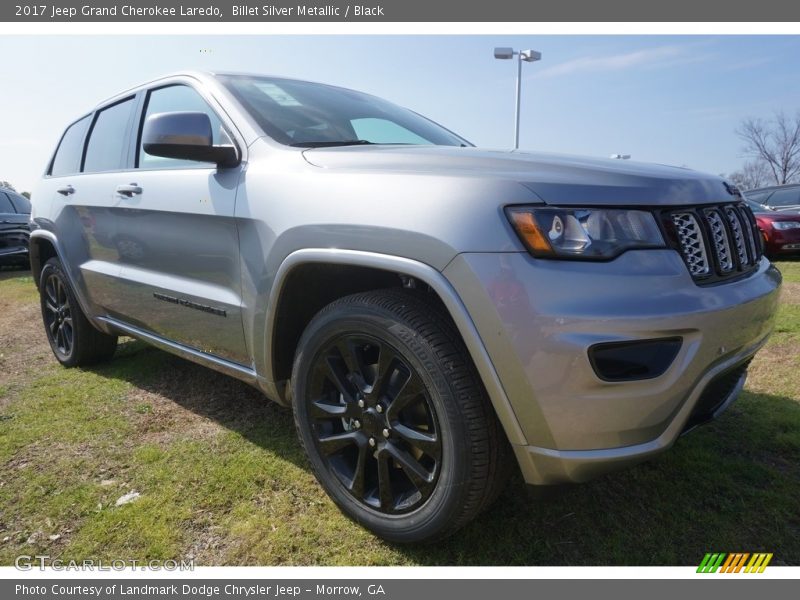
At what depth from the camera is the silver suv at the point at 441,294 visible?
1.56 m

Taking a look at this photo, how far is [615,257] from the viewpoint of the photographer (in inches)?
62.5

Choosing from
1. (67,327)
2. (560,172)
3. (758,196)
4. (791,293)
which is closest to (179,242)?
(560,172)

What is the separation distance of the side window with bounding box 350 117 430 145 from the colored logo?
211 cm

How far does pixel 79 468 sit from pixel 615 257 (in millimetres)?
2494

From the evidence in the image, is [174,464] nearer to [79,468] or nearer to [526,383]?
[79,468]

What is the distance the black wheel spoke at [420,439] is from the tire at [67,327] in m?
2.88

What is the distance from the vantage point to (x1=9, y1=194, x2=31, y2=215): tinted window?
10.9 m

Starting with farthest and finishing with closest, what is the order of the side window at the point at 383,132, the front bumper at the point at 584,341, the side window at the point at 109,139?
the side window at the point at 109,139, the side window at the point at 383,132, the front bumper at the point at 584,341

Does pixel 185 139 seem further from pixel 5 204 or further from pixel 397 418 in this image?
pixel 5 204

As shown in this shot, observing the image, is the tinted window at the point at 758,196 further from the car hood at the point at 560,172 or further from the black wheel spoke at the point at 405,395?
the black wheel spoke at the point at 405,395

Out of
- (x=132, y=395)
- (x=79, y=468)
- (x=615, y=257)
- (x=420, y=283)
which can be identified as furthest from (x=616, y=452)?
(x=132, y=395)

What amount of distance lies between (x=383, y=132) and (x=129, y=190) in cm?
137

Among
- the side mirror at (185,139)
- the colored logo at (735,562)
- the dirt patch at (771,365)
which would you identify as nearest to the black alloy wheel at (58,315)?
the side mirror at (185,139)

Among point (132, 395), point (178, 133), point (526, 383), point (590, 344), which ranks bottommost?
point (132, 395)
